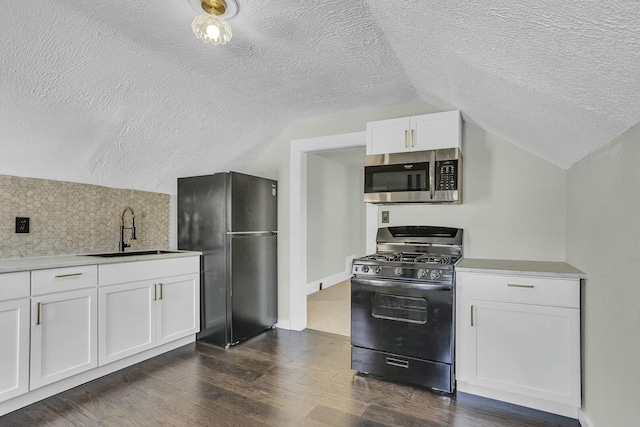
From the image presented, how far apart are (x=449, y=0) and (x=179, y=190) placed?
2948 millimetres

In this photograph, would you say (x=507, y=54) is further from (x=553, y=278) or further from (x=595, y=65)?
(x=553, y=278)

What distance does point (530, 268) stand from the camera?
2158 millimetres

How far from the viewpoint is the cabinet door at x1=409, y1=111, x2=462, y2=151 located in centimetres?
257

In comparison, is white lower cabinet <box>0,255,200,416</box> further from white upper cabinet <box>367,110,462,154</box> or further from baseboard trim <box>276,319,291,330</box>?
white upper cabinet <box>367,110,462,154</box>

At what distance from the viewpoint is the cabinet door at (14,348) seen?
6.30 ft

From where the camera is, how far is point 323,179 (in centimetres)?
570

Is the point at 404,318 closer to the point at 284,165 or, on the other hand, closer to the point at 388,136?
the point at 388,136

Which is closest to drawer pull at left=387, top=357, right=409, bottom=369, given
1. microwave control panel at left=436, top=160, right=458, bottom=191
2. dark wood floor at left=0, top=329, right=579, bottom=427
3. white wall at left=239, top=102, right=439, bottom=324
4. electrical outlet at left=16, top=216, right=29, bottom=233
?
dark wood floor at left=0, top=329, right=579, bottom=427

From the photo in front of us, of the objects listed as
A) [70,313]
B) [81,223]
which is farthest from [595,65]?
[81,223]

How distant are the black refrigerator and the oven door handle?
1.19 metres

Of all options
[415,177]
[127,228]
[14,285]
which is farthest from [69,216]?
[415,177]

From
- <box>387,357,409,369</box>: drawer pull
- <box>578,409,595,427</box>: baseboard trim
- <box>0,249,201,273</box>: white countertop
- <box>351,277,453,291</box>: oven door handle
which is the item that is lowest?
<box>578,409,595,427</box>: baseboard trim

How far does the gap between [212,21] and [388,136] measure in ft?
5.26

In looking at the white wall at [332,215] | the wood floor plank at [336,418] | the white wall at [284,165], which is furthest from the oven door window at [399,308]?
the white wall at [332,215]
